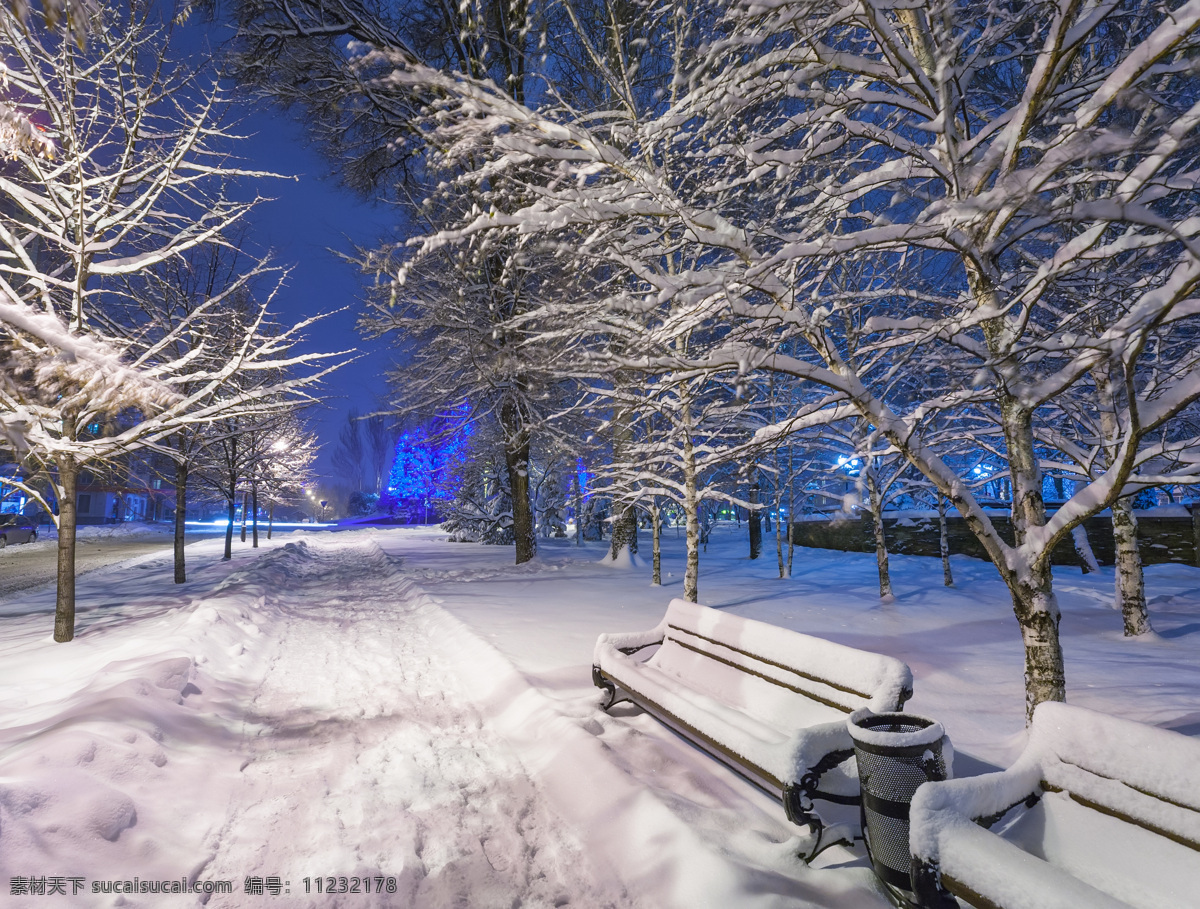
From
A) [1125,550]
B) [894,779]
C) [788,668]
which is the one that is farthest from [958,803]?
[1125,550]

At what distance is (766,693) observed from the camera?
3656 mm

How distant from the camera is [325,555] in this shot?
20.8m

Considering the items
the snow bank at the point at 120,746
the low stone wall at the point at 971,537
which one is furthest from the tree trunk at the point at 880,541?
the snow bank at the point at 120,746

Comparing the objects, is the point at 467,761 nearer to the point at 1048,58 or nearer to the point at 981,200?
the point at 981,200

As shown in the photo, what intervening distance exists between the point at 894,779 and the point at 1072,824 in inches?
23.4

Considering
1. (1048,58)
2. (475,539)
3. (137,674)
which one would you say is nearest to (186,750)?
(137,674)

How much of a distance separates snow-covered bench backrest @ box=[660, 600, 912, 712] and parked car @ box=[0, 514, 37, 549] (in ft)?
111

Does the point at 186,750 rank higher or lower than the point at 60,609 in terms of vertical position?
lower

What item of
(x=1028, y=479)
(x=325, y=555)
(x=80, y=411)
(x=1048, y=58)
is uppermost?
(x=1048, y=58)

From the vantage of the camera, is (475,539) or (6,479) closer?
(6,479)

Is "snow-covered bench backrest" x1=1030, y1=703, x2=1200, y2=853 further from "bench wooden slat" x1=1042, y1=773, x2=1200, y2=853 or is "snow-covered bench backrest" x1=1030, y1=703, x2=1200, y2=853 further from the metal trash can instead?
the metal trash can

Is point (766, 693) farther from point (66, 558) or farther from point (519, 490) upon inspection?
point (519, 490)

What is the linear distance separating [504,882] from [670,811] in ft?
2.85

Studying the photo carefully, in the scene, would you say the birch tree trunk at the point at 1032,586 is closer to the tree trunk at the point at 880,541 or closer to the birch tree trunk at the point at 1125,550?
the birch tree trunk at the point at 1125,550
